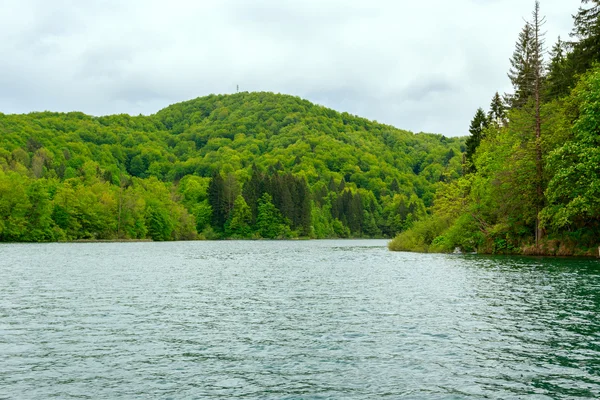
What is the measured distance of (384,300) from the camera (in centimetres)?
2911

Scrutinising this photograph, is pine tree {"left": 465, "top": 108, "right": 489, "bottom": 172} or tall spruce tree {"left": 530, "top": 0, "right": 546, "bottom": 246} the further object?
pine tree {"left": 465, "top": 108, "right": 489, "bottom": 172}

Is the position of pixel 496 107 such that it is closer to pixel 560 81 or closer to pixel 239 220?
pixel 560 81

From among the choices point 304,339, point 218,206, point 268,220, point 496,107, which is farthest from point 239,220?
point 304,339

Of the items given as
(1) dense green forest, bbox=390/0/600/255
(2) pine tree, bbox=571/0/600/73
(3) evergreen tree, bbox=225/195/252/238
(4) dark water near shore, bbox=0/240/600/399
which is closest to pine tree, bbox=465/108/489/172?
(1) dense green forest, bbox=390/0/600/255

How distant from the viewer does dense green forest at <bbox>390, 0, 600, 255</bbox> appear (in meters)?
50.6

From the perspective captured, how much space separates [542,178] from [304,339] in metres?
46.8

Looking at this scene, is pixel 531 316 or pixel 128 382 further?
pixel 531 316

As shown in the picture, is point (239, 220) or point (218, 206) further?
point (218, 206)

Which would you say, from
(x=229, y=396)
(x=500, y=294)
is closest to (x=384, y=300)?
(x=500, y=294)

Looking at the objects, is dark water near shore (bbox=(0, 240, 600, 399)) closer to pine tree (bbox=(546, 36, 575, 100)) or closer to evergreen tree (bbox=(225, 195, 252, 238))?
pine tree (bbox=(546, 36, 575, 100))

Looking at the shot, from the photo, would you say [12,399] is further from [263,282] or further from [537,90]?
[537,90]

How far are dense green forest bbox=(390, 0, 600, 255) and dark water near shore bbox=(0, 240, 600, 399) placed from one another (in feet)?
59.2

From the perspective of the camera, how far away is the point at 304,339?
19.9 metres

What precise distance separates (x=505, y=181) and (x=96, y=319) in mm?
48982
